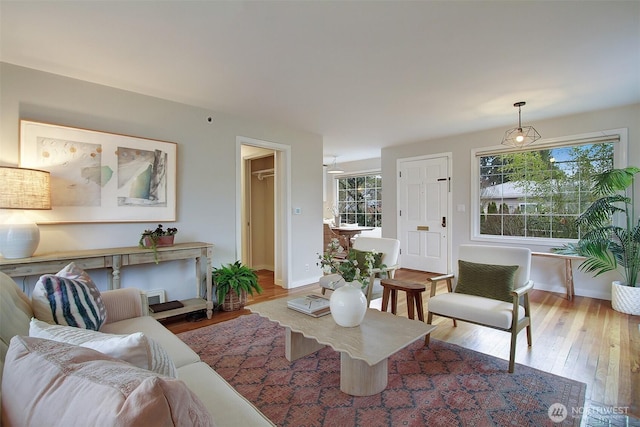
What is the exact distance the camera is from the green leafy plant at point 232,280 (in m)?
3.50

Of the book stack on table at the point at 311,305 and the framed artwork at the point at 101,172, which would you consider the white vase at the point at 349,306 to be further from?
the framed artwork at the point at 101,172

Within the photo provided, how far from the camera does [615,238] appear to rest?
3928 mm

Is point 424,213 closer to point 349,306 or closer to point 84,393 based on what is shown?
point 349,306

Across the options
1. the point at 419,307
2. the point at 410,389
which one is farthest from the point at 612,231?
the point at 410,389

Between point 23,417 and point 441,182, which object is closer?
point 23,417

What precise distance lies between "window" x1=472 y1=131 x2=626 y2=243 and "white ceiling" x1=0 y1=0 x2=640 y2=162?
77cm

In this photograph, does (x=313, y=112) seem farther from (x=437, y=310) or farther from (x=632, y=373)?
(x=632, y=373)

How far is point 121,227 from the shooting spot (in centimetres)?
315

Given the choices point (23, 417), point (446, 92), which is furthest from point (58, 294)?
point (446, 92)

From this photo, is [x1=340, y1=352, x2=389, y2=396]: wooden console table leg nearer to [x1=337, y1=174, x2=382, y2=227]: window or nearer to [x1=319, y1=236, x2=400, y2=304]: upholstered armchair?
[x1=319, y1=236, x2=400, y2=304]: upholstered armchair

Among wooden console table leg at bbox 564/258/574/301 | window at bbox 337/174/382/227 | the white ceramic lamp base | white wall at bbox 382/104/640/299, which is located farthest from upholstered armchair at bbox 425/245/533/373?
window at bbox 337/174/382/227

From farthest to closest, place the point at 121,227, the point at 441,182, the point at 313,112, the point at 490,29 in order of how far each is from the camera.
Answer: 1. the point at 441,182
2. the point at 313,112
3. the point at 121,227
4. the point at 490,29

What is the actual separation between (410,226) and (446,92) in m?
3.09

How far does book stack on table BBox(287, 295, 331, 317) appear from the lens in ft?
7.51
